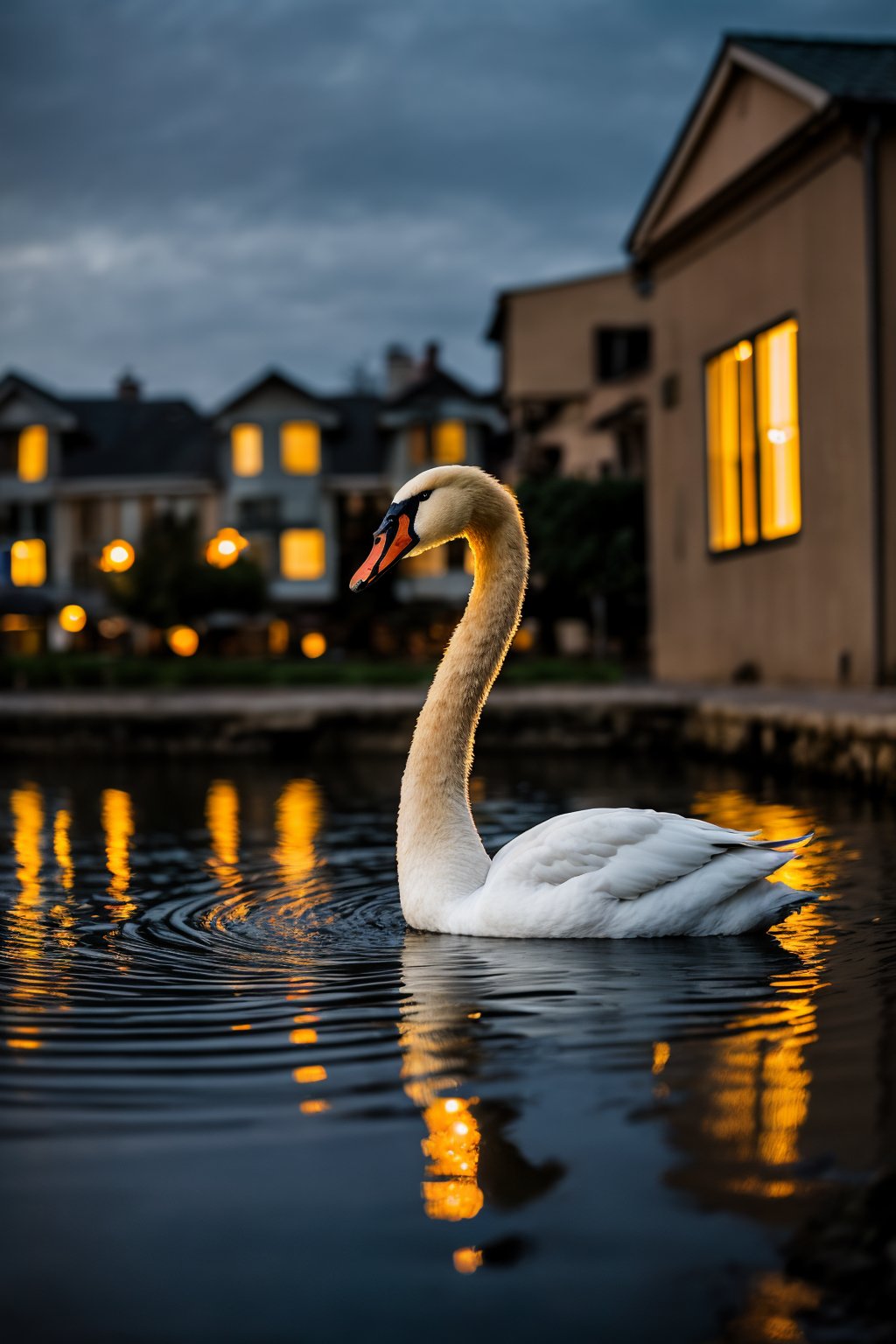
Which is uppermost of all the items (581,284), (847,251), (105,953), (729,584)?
(581,284)

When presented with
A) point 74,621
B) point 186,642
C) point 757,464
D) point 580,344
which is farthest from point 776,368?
point 186,642

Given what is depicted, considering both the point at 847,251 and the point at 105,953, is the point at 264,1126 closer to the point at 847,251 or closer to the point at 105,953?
the point at 105,953

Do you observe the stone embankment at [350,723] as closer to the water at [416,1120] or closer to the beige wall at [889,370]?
the beige wall at [889,370]

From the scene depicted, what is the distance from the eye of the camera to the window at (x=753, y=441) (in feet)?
53.8

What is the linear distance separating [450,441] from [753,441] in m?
34.3

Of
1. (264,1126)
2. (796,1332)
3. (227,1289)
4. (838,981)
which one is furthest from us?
(838,981)

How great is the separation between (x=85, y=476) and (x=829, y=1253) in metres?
53.0

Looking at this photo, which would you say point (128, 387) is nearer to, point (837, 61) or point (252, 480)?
point (252, 480)

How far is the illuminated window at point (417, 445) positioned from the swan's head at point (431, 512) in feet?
147

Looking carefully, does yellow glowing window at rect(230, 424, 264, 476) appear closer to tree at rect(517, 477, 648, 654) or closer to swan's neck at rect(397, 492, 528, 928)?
tree at rect(517, 477, 648, 654)

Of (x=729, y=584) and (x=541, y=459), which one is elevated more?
(x=541, y=459)

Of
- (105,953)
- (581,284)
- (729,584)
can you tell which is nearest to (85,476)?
(581,284)

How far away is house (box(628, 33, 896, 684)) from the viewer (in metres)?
14.3

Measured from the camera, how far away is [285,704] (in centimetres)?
1453
